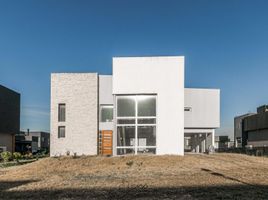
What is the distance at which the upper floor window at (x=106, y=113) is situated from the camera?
24.9 m

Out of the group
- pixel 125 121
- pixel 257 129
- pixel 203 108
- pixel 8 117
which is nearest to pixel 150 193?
pixel 125 121

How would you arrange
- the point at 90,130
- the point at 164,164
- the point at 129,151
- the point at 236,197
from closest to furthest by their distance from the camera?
the point at 236,197, the point at 164,164, the point at 129,151, the point at 90,130

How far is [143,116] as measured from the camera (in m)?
20.9

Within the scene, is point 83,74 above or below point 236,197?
above

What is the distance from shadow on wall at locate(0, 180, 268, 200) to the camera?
8585 mm

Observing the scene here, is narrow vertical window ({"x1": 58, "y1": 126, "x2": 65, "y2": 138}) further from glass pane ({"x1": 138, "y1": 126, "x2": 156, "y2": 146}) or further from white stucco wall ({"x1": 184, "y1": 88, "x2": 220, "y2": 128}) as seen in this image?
white stucco wall ({"x1": 184, "y1": 88, "x2": 220, "y2": 128})

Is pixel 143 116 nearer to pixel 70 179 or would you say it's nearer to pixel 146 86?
pixel 146 86

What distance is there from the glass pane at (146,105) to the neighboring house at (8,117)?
60.9ft

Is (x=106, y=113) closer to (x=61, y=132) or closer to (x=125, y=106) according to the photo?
(x=61, y=132)

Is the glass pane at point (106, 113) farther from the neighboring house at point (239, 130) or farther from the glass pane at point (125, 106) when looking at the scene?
the neighboring house at point (239, 130)

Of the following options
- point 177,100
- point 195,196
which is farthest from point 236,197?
point 177,100

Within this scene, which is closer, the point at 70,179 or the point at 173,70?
the point at 70,179

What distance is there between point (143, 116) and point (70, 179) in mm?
9418

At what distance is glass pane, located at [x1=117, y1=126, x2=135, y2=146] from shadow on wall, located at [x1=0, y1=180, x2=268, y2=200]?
10.6 metres
